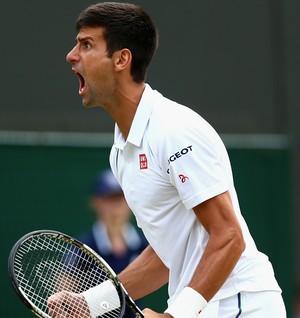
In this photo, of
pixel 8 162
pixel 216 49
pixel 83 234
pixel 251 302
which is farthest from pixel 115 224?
pixel 251 302

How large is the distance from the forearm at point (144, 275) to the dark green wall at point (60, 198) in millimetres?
3761

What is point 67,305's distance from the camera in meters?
4.44

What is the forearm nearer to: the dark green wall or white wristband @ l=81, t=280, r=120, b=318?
white wristband @ l=81, t=280, r=120, b=318

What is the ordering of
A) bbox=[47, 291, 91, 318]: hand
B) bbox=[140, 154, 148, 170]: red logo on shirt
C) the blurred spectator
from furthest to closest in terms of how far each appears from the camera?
the blurred spectator, bbox=[47, 291, 91, 318]: hand, bbox=[140, 154, 148, 170]: red logo on shirt

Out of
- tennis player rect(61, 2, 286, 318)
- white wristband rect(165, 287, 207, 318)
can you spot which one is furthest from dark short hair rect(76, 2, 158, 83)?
white wristband rect(165, 287, 207, 318)

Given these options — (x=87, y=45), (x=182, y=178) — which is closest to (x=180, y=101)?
(x=87, y=45)

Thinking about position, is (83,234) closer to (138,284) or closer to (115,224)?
(115,224)

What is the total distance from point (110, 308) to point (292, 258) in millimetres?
4929

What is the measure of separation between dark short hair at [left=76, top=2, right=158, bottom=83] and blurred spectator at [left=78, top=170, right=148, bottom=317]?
3.00m

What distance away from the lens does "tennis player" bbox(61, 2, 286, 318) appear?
4.08 m

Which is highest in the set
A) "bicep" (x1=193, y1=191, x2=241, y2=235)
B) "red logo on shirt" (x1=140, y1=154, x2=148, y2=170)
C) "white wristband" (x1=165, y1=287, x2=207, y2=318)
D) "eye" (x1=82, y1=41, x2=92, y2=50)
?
"eye" (x1=82, y1=41, x2=92, y2=50)

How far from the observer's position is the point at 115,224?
7613 millimetres

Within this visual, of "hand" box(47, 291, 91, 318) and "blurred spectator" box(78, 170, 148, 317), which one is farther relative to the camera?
"blurred spectator" box(78, 170, 148, 317)

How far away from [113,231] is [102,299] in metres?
3.06
